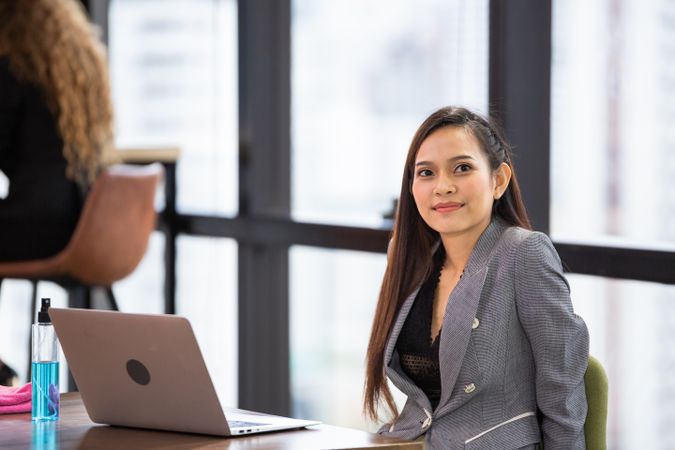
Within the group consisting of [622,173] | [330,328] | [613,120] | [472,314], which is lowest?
[330,328]

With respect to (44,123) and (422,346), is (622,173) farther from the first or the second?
(44,123)

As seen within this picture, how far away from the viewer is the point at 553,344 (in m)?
A: 2.01

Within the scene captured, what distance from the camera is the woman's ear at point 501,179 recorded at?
2262mm

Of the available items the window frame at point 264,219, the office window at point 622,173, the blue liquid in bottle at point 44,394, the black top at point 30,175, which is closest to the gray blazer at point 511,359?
the blue liquid in bottle at point 44,394

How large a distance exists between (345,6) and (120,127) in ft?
5.48

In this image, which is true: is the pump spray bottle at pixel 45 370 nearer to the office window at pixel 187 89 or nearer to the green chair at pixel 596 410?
the green chair at pixel 596 410

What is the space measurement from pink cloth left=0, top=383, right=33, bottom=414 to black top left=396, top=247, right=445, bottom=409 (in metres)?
0.68

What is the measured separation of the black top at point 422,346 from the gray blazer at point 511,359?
0.24 ft

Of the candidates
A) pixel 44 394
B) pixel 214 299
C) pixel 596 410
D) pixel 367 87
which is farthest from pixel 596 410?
pixel 214 299

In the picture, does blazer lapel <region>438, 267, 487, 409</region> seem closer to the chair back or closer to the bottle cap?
the bottle cap

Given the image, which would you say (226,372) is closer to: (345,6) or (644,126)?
(345,6)

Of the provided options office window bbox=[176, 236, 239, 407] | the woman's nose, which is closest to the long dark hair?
the woman's nose

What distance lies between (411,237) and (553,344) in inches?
16.9

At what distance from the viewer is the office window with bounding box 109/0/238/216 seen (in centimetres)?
454
